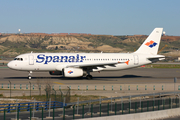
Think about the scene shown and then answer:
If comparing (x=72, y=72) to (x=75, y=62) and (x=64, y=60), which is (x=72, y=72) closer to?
(x=75, y=62)

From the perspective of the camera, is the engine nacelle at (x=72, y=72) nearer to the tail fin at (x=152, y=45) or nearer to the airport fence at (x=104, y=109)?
the tail fin at (x=152, y=45)

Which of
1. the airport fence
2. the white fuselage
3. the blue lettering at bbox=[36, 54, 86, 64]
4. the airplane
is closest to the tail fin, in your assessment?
the airplane

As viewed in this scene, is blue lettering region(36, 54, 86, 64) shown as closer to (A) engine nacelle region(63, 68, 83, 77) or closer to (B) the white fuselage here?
(B) the white fuselage

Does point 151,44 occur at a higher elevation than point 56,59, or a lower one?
higher

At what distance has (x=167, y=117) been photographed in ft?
84.2

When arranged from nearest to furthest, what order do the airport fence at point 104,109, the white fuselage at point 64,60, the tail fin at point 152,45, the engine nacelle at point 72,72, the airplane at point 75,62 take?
the airport fence at point 104,109
the engine nacelle at point 72,72
the airplane at point 75,62
the white fuselage at point 64,60
the tail fin at point 152,45

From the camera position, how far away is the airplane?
48500mm

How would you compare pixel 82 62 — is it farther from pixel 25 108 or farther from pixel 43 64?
pixel 25 108

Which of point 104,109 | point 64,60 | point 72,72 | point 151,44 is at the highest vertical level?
point 151,44

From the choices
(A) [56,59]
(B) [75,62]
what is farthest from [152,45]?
(A) [56,59]

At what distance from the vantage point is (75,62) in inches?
1980

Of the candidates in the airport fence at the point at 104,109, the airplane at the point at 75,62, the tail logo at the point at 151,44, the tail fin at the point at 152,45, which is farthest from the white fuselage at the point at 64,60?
the airport fence at the point at 104,109

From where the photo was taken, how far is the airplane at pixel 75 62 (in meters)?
48.5

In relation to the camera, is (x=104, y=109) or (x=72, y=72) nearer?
(x=104, y=109)
